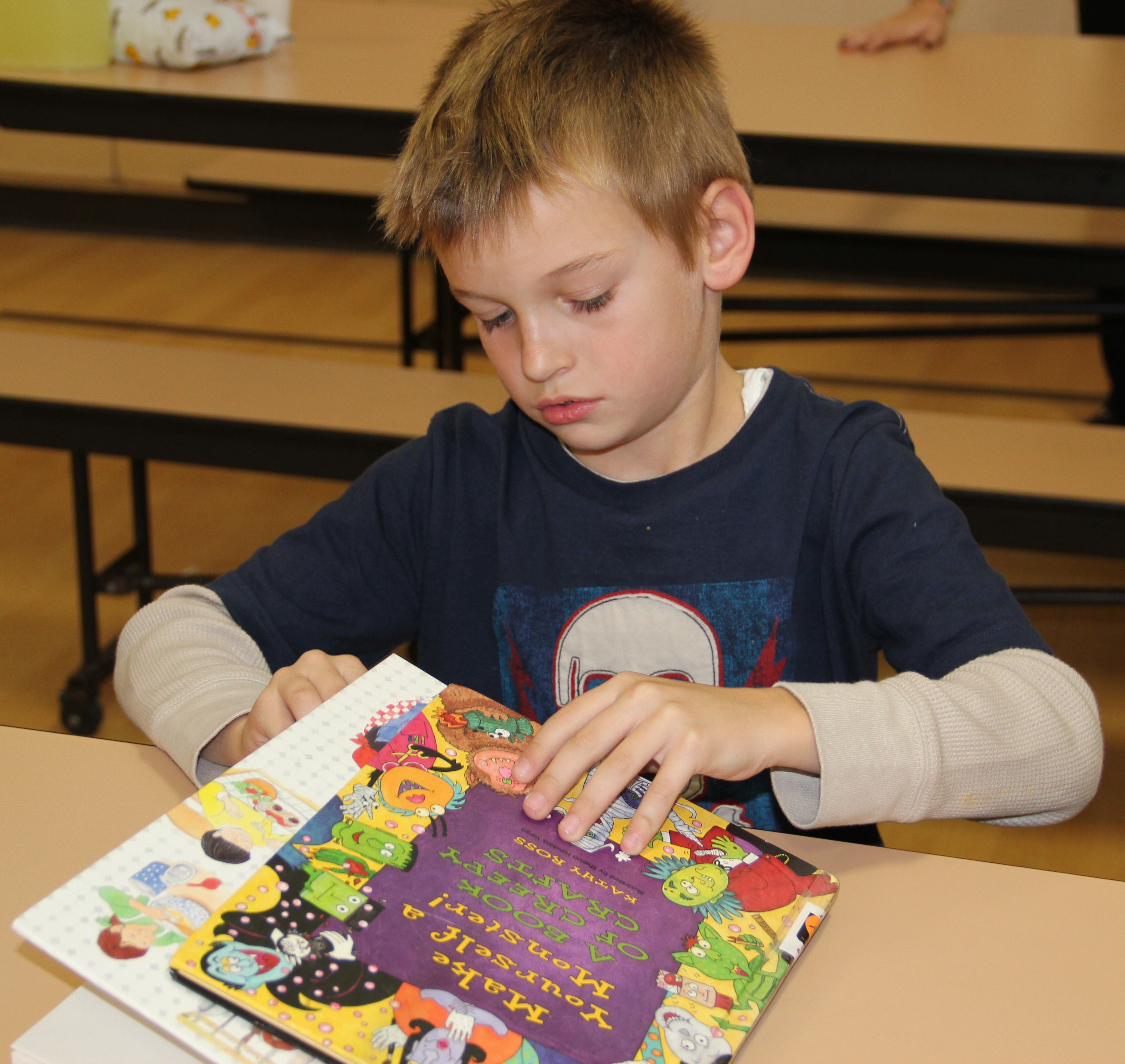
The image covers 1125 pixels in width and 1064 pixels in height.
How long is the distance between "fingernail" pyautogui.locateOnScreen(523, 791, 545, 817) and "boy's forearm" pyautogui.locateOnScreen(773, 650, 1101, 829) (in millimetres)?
140

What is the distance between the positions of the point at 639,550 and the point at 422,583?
188 millimetres

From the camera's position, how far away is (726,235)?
0.85 m

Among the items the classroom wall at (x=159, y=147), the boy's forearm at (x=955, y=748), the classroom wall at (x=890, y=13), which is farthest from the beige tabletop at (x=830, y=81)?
the classroom wall at (x=159, y=147)

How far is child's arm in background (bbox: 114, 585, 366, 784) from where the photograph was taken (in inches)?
27.0

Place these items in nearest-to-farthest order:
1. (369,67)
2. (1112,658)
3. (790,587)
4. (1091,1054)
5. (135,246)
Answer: (1091,1054), (790,587), (369,67), (1112,658), (135,246)

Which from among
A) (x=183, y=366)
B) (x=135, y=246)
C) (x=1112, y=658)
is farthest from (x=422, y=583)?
(x=135, y=246)

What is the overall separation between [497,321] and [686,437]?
0.20 meters

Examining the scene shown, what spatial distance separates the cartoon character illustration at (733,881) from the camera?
0.53 metres

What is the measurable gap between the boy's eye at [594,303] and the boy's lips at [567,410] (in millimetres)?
59

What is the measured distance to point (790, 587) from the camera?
0.86 m

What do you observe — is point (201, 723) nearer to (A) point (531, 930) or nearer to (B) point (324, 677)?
(B) point (324, 677)

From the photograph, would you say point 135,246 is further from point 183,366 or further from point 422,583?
point 422,583

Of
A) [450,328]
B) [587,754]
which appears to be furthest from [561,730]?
[450,328]

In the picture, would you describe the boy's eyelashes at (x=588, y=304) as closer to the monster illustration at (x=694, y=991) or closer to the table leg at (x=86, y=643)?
the monster illustration at (x=694, y=991)
